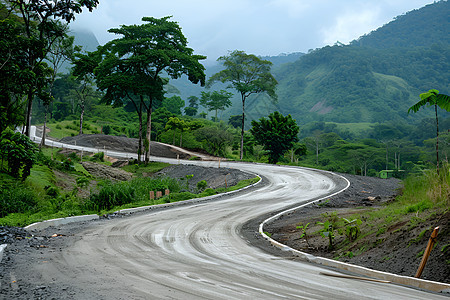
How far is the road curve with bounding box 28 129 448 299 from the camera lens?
5.55 metres

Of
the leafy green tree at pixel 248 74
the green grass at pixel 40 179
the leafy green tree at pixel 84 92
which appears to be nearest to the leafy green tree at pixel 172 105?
the leafy green tree at pixel 84 92

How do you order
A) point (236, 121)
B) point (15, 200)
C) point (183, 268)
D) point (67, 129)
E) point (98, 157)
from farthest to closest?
point (236, 121), point (67, 129), point (98, 157), point (15, 200), point (183, 268)

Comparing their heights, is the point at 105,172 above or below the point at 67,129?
below

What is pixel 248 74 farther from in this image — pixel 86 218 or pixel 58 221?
pixel 58 221

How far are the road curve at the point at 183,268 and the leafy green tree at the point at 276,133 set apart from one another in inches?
1271

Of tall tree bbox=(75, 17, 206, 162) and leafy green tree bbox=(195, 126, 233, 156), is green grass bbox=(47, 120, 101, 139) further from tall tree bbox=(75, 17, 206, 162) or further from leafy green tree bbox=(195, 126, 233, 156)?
tall tree bbox=(75, 17, 206, 162)

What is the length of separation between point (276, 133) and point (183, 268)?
39384 mm

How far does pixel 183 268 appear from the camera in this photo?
7.16m

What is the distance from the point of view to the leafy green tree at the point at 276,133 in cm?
4600

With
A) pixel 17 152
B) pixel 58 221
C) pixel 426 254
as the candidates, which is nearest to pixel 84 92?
pixel 17 152

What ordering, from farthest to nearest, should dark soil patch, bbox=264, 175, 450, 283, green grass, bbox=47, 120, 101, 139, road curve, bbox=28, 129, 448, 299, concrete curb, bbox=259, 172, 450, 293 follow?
green grass, bbox=47, 120, 101, 139
dark soil patch, bbox=264, 175, 450, 283
concrete curb, bbox=259, 172, 450, 293
road curve, bbox=28, 129, 448, 299

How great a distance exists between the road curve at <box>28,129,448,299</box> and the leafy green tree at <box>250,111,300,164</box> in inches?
1271

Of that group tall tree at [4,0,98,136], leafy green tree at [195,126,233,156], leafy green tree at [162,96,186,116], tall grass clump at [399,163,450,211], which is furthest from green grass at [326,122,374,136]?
tall grass clump at [399,163,450,211]

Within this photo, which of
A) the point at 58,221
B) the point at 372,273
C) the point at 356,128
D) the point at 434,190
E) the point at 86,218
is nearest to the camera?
the point at 372,273
